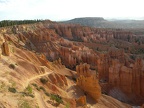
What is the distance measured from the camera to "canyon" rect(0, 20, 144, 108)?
24.5 m

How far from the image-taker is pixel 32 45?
64625 millimetres

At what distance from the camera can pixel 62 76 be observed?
36.1 metres

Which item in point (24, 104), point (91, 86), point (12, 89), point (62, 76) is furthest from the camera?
point (62, 76)

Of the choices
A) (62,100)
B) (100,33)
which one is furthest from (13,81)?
(100,33)

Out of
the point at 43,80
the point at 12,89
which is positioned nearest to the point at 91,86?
the point at 43,80

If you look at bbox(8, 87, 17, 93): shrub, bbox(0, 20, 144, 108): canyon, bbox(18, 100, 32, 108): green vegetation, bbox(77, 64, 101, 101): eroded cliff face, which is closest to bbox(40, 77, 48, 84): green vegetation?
bbox(0, 20, 144, 108): canyon

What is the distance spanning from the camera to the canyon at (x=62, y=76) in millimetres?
24531

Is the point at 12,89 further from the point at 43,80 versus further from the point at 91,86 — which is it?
the point at 91,86

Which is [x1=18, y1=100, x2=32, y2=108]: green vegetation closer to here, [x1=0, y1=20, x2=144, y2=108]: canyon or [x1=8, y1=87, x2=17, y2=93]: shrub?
[x1=0, y1=20, x2=144, y2=108]: canyon

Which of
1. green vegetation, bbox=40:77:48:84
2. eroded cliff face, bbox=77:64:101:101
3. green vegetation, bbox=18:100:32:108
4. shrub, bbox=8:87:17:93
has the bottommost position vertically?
eroded cliff face, bbox=77:64:101:101

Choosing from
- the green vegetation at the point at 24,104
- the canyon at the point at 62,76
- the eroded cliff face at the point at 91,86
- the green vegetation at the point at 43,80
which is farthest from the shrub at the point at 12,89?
the eroded cliff face at the point at 91,86

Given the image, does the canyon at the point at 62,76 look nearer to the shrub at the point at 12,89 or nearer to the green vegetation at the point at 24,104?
the green vegetation at the point at 24,104

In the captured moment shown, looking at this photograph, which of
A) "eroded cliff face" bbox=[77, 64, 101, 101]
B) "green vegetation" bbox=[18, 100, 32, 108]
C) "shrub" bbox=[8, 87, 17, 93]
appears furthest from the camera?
"eroded cliff face" bbox=[77, 64, 101, 101]

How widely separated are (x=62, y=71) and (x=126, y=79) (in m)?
12.3
